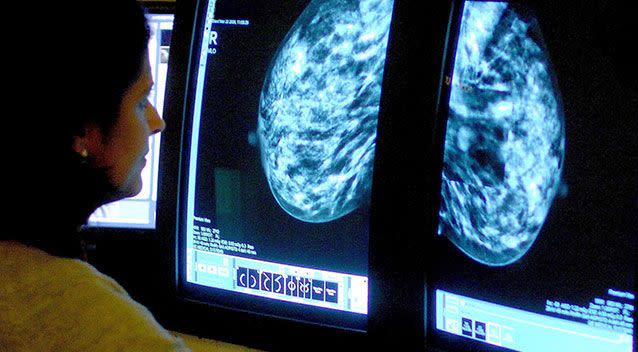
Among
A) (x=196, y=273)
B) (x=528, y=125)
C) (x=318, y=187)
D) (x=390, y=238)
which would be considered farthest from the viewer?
(x=196, y=273)

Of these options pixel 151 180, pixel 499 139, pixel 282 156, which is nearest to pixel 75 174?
pixel 282 156

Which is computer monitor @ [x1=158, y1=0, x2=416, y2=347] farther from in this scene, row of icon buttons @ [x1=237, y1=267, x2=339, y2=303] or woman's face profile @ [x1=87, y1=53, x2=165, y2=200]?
woman's face profile @ [x1=87, y1=53, x2=165, y2=200]

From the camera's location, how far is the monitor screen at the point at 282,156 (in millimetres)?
1126

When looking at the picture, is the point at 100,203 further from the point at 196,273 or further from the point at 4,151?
the point at 196,273

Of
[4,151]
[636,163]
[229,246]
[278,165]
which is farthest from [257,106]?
[636,163]

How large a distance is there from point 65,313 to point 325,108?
48 cm

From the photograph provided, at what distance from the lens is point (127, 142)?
3.16ft

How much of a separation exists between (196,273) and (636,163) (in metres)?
0.69

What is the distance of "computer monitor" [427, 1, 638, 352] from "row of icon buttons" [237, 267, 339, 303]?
0.57 feet

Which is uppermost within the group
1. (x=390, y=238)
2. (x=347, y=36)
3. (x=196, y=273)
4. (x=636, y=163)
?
(x=347, y=36)

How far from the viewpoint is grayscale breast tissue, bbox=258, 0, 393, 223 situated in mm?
1109

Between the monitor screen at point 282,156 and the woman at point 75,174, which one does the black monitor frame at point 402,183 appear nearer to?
the monitor screen at point 282,156

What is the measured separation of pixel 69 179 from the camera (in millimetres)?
912

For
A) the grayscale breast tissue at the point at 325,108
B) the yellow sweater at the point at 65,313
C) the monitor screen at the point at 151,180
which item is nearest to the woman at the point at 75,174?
the yellow sweater at the point at 65,313
